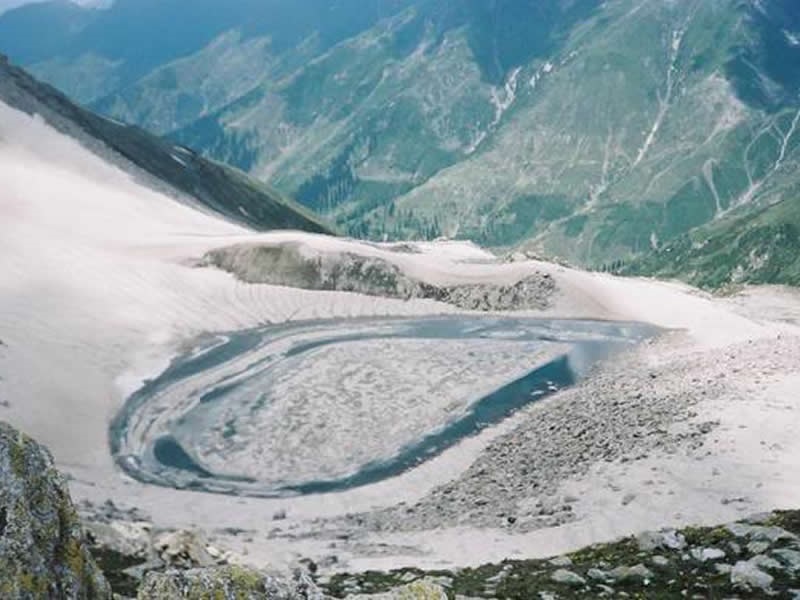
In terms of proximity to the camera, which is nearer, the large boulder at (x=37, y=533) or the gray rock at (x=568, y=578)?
the large boulder at (x=37, y=533)

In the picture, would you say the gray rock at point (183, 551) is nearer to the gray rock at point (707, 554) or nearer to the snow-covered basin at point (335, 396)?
the gray rock at point (707, 554)

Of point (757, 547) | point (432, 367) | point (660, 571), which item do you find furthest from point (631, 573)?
point (432, 367)

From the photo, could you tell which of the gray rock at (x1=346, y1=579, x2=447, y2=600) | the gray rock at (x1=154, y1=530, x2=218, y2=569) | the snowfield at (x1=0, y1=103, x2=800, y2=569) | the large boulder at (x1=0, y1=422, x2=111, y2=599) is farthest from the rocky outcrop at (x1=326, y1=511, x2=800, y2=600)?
the large boulder at (x1=0, y1=422, x2=111, y2=599)

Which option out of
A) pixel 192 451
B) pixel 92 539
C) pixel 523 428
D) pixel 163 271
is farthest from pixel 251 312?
pixel 92 539

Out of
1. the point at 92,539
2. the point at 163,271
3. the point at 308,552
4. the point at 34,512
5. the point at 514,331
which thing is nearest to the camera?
the point at 34,512

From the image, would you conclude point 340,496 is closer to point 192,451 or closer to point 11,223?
point 192,451

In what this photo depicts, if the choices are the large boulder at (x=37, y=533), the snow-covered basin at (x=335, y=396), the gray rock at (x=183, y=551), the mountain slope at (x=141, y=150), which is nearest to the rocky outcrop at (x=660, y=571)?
the gray rock at (x=183, y=551)
